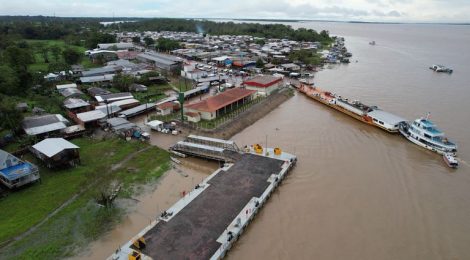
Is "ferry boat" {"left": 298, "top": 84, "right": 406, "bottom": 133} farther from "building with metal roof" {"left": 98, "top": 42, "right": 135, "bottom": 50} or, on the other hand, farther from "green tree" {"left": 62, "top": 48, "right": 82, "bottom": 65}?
"building with metal roof" {"left": 98, "top": 42, "right": 135, "bottom": 50}

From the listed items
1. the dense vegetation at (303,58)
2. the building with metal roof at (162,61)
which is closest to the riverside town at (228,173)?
the building with metal roof at (162,61)

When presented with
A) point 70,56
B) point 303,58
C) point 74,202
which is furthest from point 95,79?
point 303,58

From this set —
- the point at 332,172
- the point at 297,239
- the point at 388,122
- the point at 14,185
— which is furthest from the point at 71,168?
the point at 388,122

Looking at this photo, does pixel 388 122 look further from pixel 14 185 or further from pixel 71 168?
pixel 14 185

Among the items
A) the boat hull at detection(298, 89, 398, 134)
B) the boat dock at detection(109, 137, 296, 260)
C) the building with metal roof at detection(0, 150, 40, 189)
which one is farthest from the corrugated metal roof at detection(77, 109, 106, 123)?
the boat hull at detection(298, 89, 398, 134)

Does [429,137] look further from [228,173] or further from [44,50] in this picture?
[44,50]
